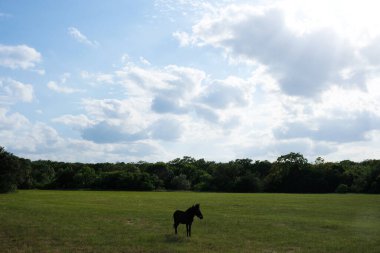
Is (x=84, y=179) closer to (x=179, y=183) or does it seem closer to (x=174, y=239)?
(x=179, y=183)

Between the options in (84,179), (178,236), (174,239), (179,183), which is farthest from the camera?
(179,183)

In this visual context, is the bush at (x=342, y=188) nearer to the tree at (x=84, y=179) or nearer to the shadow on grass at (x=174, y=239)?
the tree at (x=84, y=179)

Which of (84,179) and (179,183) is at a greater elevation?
(84,179)

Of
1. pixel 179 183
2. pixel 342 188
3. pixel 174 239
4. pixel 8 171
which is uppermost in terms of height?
pixel 8 171

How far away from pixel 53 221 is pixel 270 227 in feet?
48.9

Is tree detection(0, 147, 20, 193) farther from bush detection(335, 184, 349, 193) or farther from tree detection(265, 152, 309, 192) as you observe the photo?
bush detection(335, 184, 349, 193)

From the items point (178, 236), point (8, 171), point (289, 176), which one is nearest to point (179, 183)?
point (289, 176)

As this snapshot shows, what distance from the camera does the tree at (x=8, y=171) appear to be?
77.5 metres

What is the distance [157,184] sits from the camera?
138 metres

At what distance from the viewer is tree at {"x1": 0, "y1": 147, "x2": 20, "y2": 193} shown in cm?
7754

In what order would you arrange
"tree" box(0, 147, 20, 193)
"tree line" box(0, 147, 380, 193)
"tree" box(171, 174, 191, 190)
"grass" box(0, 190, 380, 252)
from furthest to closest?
"tree" box(171, 174, 191, 190) < "tree line" box(0, 147, 380, 193) < "tree" box(0, 147, 20, 193) < "grass" box(0, 190, 380, 252)

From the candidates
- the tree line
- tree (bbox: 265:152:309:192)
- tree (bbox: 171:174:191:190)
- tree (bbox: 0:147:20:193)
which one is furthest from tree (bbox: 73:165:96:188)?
tree (bbox: 265:152:309:192)

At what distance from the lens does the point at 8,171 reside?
79688mm

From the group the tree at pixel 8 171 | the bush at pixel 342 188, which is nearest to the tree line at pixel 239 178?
the bush at pixel 342 188
